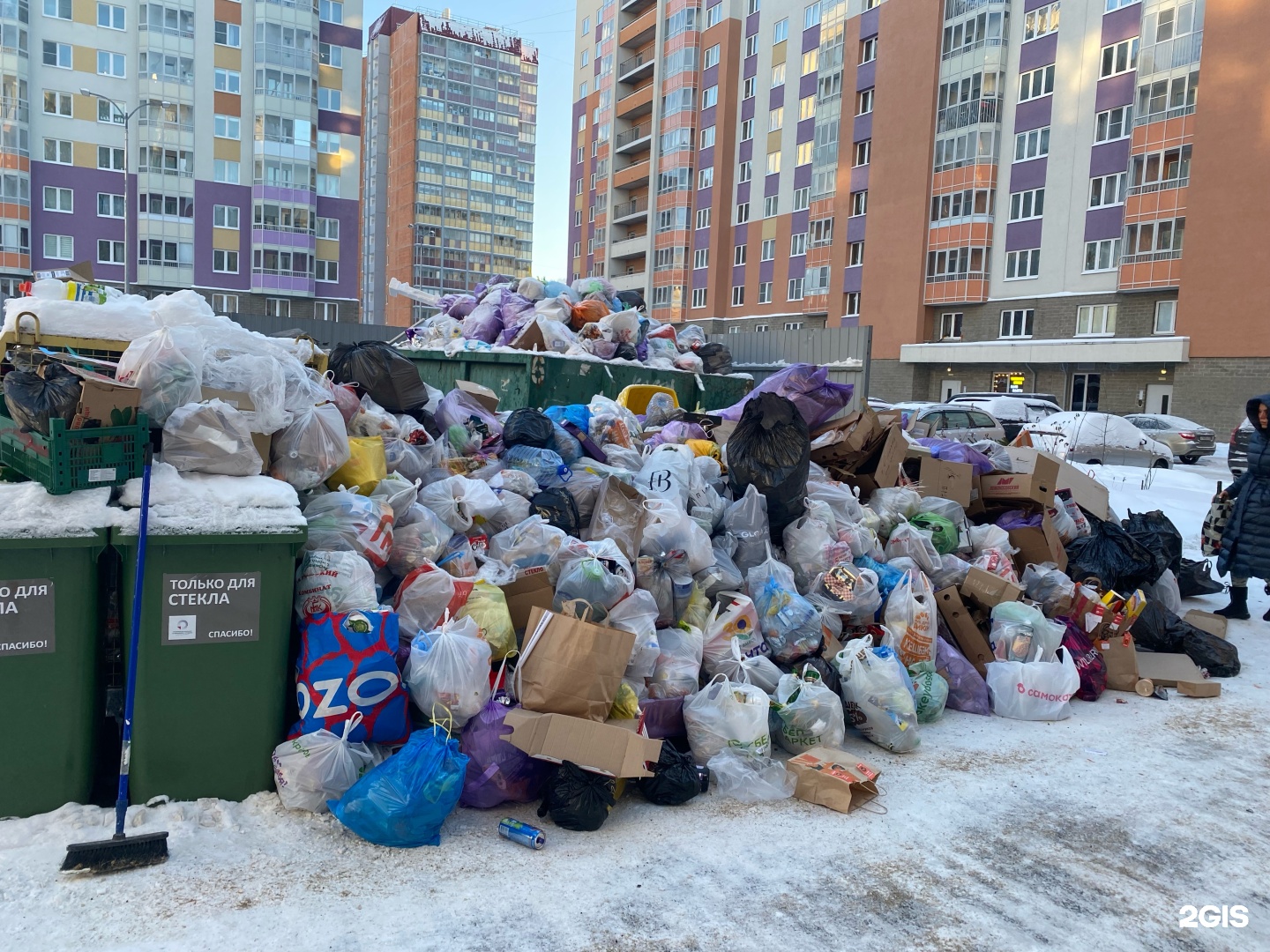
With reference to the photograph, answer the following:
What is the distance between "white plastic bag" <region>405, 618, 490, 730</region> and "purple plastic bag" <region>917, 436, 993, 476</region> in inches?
170

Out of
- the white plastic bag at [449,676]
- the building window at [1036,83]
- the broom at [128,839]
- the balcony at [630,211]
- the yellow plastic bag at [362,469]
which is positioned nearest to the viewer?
the broom at [128,839]

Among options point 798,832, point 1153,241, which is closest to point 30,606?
point 798,832

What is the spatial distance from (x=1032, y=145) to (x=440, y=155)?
2839 inches

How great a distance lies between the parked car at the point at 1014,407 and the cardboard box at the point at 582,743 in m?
17.3

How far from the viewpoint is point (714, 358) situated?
1205 centimetres

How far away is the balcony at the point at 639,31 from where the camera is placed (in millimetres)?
50303

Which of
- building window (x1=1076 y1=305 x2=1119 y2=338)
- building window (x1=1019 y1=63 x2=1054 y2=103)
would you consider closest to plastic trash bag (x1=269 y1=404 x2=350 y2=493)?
building window (x1=1076 y1=305 x2=1119 y2=338)

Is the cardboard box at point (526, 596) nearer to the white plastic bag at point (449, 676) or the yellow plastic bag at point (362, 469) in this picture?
the white plastic bag at point (449, 676)

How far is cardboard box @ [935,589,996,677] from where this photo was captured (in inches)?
189

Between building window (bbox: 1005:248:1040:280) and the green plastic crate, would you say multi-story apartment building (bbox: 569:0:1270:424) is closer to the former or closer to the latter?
building window (bbox: 1005:248:1040:280)

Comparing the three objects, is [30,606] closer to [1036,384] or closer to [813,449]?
[813,449]

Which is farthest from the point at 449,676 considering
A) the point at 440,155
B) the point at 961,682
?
the point at 440,155

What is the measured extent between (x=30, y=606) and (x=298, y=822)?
1100 mm

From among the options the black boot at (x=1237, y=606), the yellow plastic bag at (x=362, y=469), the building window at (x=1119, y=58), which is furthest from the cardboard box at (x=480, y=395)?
the building window at (x=1119, y=58)
